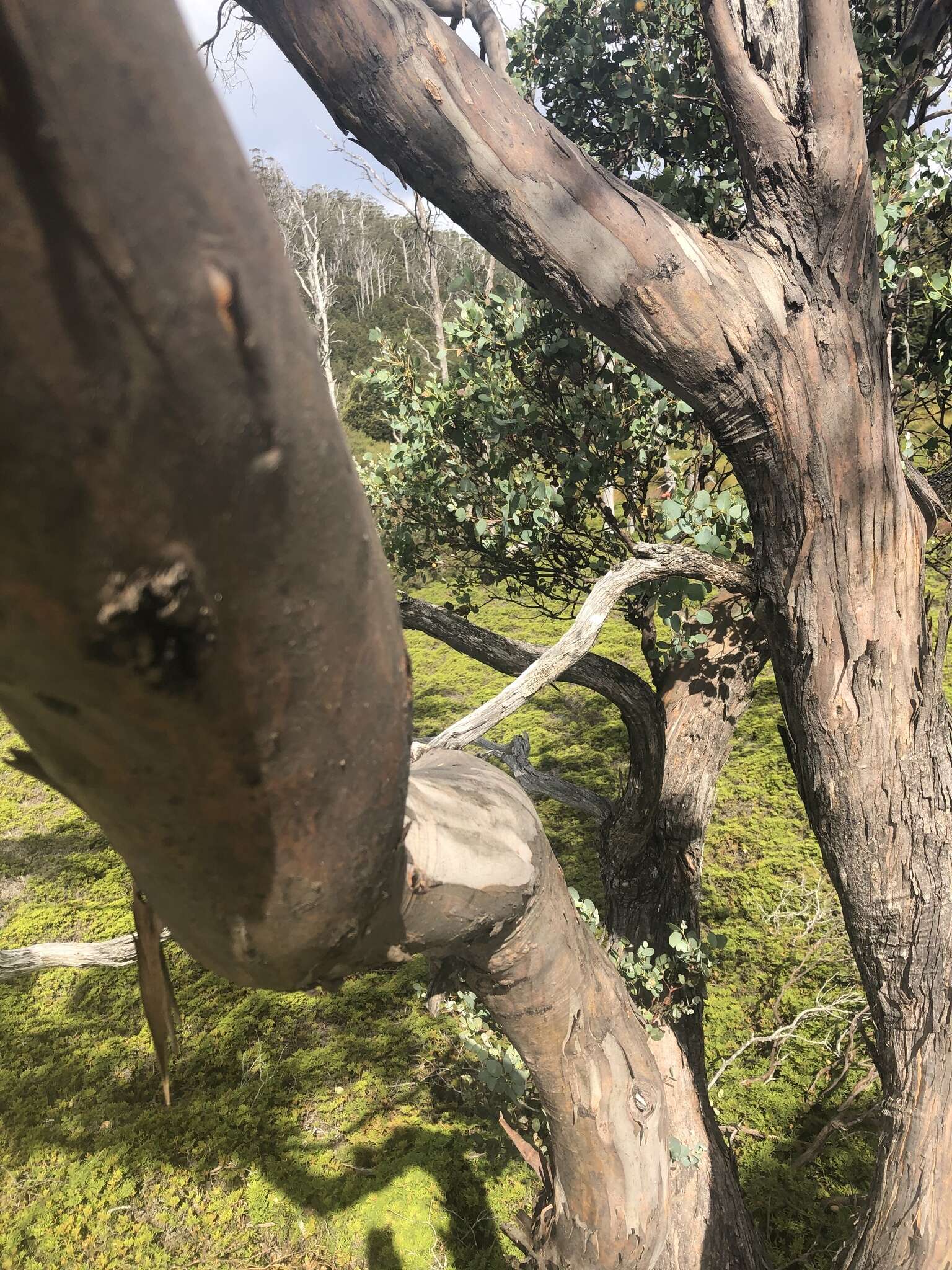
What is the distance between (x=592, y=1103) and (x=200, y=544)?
4.59 feet

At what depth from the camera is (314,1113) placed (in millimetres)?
3555

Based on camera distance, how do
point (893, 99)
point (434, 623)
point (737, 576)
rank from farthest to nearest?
point (434, 623) < point (893, 99) < point (737, 576)

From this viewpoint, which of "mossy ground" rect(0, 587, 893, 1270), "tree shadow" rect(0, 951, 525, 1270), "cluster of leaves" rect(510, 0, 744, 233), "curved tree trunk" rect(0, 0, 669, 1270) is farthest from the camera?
"tree shadow" rect(0, 951, 525, 1270)

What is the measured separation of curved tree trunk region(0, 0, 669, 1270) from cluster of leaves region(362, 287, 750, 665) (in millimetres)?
2267

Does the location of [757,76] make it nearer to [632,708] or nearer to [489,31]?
[489,31]

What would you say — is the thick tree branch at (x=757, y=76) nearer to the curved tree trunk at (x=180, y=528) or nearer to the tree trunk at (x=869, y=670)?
the tree trunk at (x=869, y=670)

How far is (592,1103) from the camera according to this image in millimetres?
1430

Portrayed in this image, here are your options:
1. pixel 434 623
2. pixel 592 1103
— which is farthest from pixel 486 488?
pixel 592 1103

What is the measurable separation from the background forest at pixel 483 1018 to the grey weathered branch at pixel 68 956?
2.34 feet

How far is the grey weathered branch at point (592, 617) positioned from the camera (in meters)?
1.62

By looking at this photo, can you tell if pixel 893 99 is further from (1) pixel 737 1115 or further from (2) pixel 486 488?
(1) pixel 737 1115

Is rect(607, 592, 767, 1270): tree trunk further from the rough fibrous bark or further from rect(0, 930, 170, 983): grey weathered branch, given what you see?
rect(0, 930, 170, 983): grey weathered branch

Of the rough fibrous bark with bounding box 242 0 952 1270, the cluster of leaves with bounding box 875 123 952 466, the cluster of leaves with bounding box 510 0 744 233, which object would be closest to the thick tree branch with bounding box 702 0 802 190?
the rough fibrous bark with bounding box 242 0 952 1270

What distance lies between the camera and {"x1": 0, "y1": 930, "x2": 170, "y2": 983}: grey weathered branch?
1870 mm
